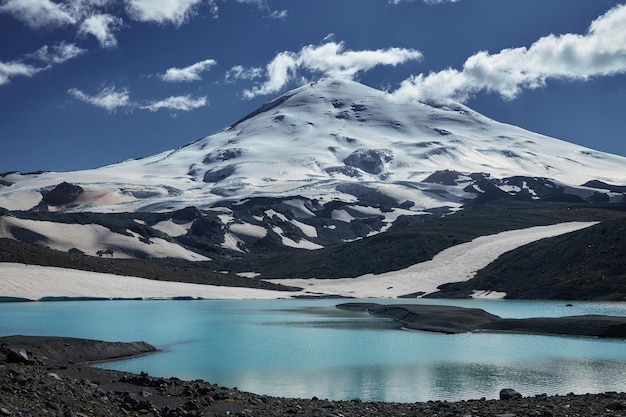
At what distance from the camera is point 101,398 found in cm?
1833

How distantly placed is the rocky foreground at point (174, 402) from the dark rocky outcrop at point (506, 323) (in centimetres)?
2575

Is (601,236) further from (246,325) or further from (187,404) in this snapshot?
(187,404)

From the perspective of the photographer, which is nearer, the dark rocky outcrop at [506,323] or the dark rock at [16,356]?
the dark rock at [16,356]

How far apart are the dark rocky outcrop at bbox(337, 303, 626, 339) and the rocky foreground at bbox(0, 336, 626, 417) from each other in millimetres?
25747

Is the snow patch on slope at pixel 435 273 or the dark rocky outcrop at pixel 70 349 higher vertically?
the snow patch on slope at pixel 435 273

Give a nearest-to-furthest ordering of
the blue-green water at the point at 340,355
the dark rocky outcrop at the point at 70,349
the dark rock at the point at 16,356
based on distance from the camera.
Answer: the dark rock at the point at 16,356, the blue-green water at the point at 340,355, the dark rocky outcrop at the point at 70,349

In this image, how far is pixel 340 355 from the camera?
1485 inches

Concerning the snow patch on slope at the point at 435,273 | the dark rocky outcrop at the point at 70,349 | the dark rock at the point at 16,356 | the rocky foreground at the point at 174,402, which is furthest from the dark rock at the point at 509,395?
the snow patch on slope at the point at 435,273

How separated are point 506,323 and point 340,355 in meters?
21.2

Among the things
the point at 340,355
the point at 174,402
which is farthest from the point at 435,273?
the point at 174,402

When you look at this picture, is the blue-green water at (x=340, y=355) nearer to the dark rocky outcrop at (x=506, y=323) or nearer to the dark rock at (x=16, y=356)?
the dark rocky outcrop at (x=506, y=323)

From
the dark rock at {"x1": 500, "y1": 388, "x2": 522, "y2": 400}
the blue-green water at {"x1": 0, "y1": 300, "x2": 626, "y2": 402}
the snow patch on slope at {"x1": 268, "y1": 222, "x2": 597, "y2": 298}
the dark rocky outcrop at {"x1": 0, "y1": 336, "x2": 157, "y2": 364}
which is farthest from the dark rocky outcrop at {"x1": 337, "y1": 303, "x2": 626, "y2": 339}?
the snow patch on slope at {"x1": 268, "y1": 222, "x2": 597, "y2": 298}

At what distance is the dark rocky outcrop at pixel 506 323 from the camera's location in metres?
49.3

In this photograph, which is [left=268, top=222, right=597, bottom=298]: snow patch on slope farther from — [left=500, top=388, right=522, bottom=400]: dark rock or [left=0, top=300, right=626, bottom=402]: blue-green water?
[left=500, top=388, right=522, bottom=400]: dark rock
